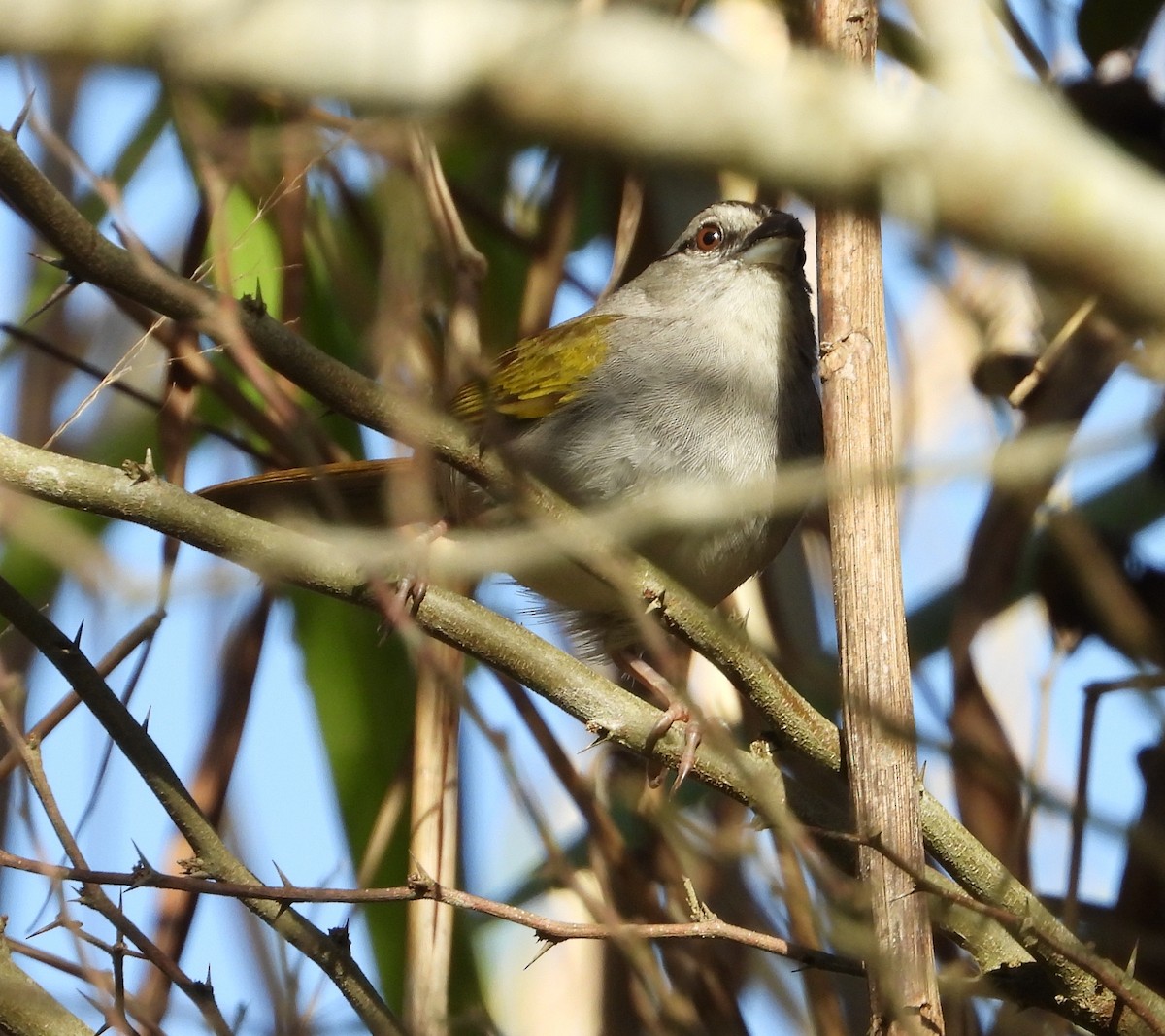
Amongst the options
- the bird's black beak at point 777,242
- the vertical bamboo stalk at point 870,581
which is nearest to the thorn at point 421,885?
the vertical bamboo stalk at point 870,581

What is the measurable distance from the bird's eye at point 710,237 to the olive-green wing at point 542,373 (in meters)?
0.46

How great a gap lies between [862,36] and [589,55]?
1684mm

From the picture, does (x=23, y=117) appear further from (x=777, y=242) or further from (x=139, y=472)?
(x=777, y=242)

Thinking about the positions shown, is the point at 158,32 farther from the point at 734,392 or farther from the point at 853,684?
the point at 734,392

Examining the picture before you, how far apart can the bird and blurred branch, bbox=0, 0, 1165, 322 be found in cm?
222

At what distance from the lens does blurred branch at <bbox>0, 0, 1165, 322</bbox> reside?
130cm

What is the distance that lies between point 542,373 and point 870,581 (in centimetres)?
181

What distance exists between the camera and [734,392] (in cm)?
414

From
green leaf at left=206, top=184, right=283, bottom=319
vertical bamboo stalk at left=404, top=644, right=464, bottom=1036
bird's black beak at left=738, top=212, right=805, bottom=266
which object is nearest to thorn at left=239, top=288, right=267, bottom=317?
vertical bamboo stalk at left=404, top=644, right=464, bottom=1036

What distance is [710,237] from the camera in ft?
15.4

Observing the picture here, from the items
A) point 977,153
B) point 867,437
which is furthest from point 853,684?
point 977,153

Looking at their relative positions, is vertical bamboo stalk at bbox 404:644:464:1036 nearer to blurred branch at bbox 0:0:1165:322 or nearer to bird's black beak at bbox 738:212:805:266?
bird's black beak at bbox 738:212:805:266

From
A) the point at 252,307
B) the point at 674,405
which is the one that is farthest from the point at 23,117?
the point at 674,405

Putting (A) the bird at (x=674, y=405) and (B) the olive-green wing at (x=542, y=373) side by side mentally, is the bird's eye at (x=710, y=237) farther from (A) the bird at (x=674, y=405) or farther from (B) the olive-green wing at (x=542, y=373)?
(B) the olive-green wing at (x=542, y=373)
